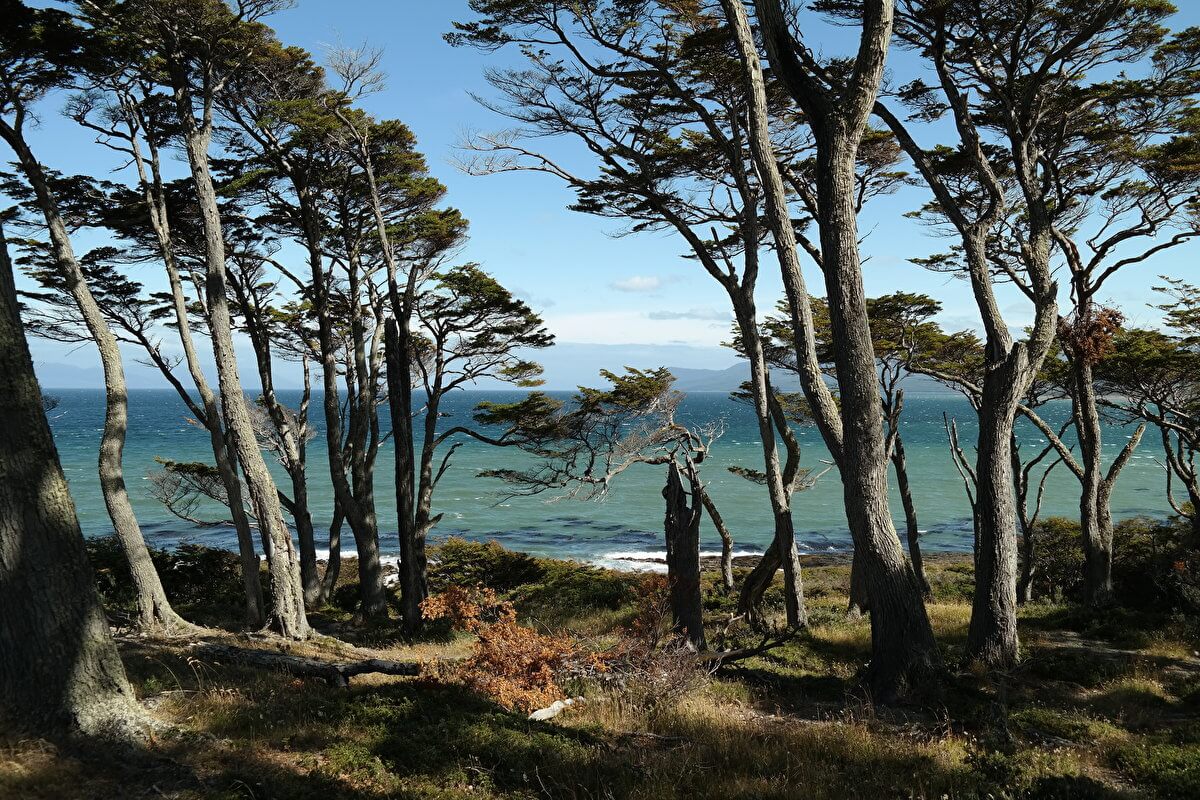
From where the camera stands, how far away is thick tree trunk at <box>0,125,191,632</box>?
8.94 m

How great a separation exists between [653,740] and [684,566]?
2863 millimetres

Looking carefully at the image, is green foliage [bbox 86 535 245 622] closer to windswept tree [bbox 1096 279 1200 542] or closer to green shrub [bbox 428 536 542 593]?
green shrub [bbox 428 536 542 593]

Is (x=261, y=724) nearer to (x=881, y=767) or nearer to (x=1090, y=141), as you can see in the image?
(x=881, y=767)

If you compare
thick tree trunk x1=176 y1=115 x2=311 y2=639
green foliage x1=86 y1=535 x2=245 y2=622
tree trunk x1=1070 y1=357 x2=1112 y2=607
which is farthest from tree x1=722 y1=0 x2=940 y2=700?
green foliage x1=86 y1=535 x2=245 y2=622

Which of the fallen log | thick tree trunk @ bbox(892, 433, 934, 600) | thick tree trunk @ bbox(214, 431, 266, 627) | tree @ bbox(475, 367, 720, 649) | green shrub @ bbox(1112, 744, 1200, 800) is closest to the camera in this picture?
green shrub @ bbox(1112, 744, 1200, 800)

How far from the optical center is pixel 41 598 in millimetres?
4047

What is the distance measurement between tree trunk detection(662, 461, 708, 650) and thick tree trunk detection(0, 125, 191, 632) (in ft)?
21.4

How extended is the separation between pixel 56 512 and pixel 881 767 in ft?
17.1

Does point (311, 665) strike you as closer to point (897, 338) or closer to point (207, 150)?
point (207, 150)

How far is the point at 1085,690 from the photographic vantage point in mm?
7730

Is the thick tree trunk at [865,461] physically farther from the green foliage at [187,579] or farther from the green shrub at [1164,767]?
the green foliage at [187,579]

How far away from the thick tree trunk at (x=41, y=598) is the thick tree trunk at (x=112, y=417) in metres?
5.26

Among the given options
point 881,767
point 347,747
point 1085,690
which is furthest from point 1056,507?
point 347,747

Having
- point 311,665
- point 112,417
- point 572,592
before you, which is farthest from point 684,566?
point 572,592
